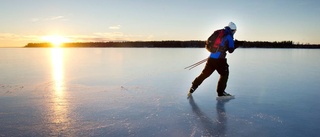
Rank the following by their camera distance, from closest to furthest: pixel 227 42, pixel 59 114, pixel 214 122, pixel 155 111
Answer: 1. pixel 214 122
2. pixel 59 114
3. pixel 155 111
4. pixel 227 42

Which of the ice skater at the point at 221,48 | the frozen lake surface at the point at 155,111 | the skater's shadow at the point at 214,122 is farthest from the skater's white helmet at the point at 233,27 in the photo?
the skater's shadow at the point at 214,122

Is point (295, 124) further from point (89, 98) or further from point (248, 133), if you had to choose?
point (89, 98)

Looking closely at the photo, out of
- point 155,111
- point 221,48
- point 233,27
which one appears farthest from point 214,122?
point 233,27

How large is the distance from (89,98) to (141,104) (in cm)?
109

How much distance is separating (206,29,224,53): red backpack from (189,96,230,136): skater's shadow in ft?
3.59

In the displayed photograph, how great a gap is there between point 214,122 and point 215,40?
1.86 m

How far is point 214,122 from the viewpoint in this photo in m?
3.40

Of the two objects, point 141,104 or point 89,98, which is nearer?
point 141,104

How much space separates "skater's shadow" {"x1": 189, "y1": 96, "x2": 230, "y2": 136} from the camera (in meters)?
3.03

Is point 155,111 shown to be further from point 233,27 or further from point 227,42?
point 233,27

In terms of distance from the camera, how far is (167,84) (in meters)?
6.46

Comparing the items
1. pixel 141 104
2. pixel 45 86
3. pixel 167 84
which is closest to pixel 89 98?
pixel 141 104

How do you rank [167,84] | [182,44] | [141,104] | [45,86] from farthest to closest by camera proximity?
[182,44]
[167,84]
[45,86]
[141,104]

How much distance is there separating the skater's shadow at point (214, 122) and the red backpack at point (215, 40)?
Answer: 1.09 metres
